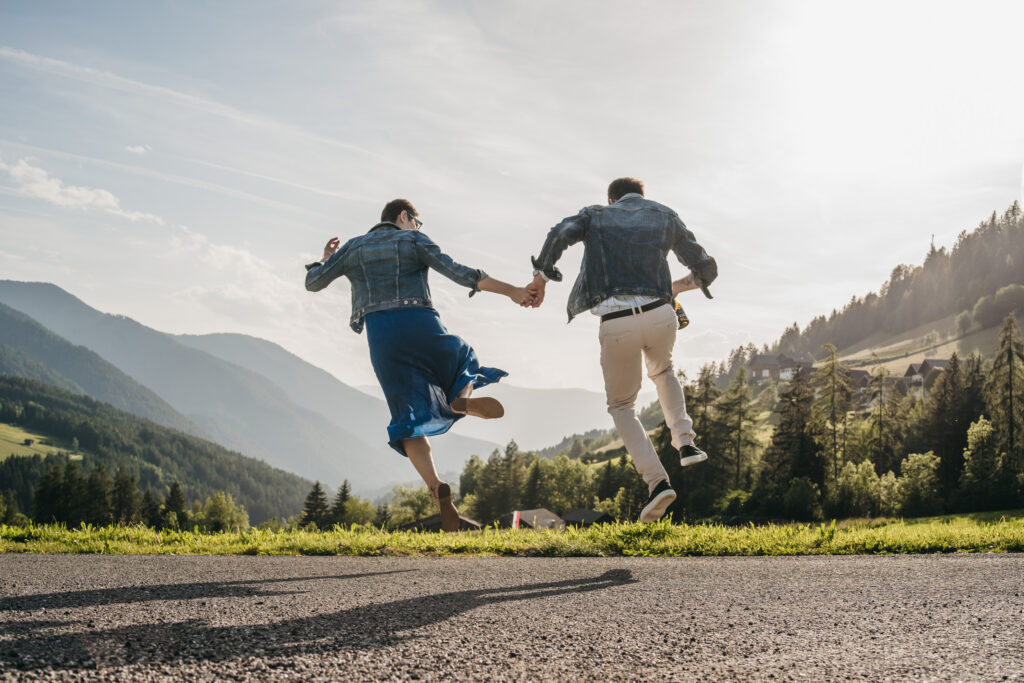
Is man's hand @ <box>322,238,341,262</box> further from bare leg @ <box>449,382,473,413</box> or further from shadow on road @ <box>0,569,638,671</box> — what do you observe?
shadow on road @ <box>0,569,638,671</box>

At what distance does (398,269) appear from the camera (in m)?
6.97

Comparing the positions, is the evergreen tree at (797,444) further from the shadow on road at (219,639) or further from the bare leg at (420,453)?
the shadow on road at (219,639)

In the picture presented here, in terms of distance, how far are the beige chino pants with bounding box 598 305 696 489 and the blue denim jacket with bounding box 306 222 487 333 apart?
4.80 ft

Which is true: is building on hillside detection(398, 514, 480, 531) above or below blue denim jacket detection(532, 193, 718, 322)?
below

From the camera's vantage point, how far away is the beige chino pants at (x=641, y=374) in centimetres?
695

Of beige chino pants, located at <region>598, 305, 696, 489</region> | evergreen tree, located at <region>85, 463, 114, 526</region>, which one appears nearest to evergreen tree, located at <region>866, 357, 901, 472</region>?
beige chino pants, located at <region>598, 305, 696, 489</region>

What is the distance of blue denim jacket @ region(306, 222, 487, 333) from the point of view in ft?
22.8

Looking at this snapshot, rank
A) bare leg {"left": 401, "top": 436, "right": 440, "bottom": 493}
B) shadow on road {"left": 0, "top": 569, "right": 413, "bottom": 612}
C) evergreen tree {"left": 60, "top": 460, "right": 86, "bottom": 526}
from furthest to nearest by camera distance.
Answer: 1. evergreen tree {"left": 60, "top": 460, "right": 86, "bottom": 526}
2. bare leg {"left": 401, "top": 436, "right": 440, "bottom": 493}
3. shadow on road {"left": 0, "top": 569, "right": 413, "bottom": 612}

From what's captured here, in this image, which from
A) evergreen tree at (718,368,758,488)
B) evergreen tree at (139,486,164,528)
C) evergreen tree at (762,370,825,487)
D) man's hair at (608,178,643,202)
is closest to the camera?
man's hair at (608,178,643,202)

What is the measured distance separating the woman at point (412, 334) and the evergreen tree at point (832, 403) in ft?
178

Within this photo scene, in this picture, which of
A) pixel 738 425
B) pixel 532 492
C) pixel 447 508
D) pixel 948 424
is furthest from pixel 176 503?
pixel 447 508

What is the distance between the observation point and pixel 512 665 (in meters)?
2.99

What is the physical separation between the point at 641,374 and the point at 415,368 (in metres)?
2.22

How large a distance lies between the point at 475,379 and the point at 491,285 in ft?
3.30
